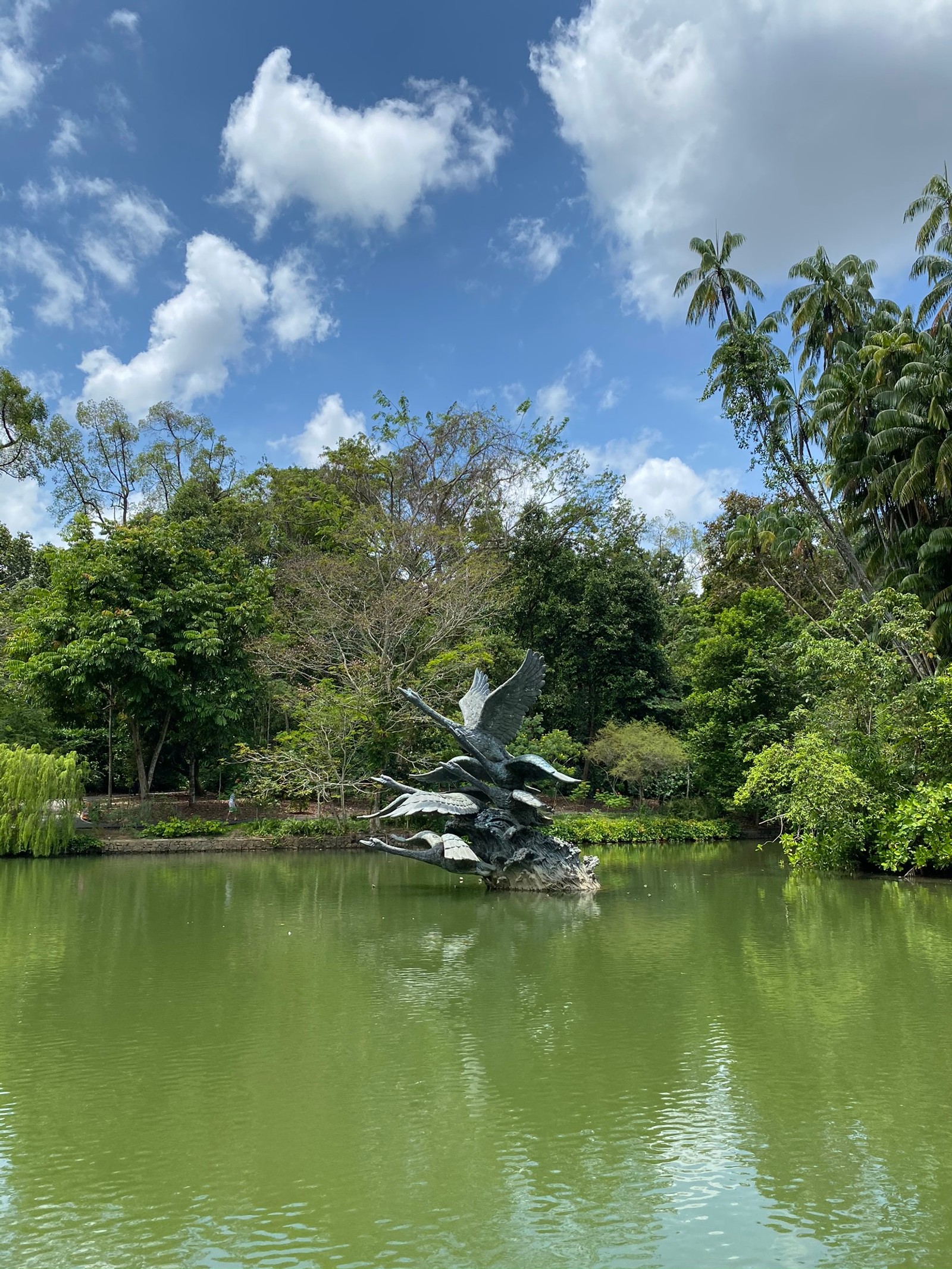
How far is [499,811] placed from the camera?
14.7 meters

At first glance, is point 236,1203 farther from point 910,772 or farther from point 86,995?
point 910,772

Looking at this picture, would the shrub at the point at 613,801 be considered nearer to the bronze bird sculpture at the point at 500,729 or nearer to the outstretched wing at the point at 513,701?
the bronze bird sculpture at the point at 500,729

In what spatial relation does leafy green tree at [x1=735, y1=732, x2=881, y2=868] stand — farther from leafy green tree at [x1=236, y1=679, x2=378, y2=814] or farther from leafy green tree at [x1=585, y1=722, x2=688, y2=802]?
leafy green tree at [x1=236, y1=679, x2=378, y2=814]

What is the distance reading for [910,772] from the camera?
15.6 metres

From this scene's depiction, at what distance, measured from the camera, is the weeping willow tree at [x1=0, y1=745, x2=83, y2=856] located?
59.1 feet

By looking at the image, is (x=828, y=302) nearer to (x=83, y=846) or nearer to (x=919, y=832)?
(x=919, y=832)

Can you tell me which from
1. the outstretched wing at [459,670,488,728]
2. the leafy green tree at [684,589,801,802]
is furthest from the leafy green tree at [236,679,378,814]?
the leafy green tree at [684,589,801,802]

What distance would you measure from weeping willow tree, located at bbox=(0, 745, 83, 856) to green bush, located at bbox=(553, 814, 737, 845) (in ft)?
39.6

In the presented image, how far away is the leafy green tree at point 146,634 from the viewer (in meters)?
21.7

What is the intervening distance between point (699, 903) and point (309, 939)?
19.4 ft

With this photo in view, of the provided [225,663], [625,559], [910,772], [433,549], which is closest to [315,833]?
[225,663]

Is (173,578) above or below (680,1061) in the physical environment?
above

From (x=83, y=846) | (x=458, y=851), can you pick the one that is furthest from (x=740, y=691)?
(x=83, y=846)

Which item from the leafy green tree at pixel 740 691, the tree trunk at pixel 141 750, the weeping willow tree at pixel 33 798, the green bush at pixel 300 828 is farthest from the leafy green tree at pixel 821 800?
the tree trunk at pixel 141 750
